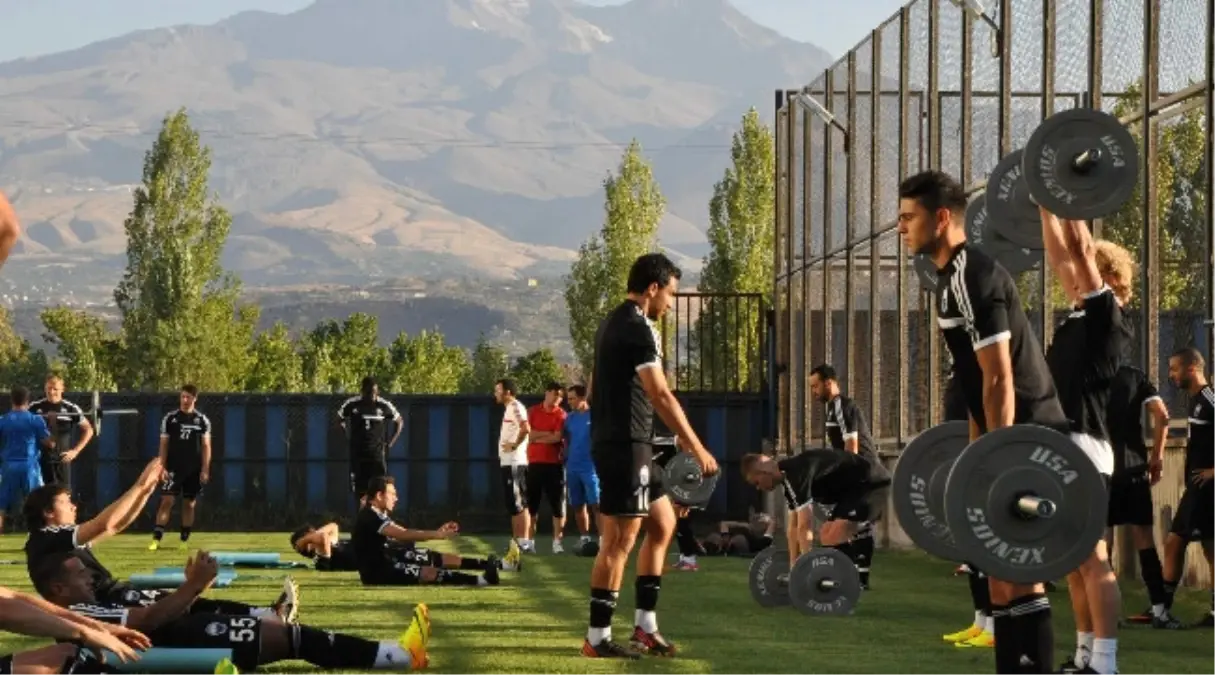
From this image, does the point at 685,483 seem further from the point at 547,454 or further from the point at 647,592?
the point at 547,454

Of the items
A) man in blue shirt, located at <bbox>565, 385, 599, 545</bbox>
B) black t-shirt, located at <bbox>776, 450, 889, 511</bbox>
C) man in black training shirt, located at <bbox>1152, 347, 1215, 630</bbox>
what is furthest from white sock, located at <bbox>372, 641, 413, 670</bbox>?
man in blue shirt, located at <bbox>565, 385, 599, 545</bbox>

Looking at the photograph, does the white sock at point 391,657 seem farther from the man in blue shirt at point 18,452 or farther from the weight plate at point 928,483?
the man in blue shirt at point 18,452

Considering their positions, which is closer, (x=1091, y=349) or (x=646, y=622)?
(x=1091, y=349)

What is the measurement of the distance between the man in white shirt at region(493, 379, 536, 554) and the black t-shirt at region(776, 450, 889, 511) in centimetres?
933

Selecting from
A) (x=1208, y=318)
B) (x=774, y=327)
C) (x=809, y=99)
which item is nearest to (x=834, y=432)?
(x=1208, y=318)

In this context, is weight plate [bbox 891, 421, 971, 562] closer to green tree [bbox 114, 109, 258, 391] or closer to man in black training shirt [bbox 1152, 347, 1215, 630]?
man in black training shirt [bbox 1152, 347, 1215, 630]

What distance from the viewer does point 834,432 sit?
16938 mm

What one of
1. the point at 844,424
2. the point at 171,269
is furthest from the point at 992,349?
the point at 171,269

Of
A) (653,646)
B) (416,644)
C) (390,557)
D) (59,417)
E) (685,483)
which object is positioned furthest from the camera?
(59,417)

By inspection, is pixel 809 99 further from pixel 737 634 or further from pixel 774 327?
pixel 737 634

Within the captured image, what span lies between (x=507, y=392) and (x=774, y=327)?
839cm

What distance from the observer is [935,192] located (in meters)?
8.26

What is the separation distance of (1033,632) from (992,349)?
3.12ft

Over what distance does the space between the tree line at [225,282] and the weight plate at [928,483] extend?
74.1 meters
